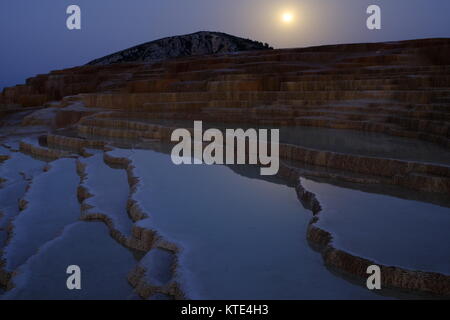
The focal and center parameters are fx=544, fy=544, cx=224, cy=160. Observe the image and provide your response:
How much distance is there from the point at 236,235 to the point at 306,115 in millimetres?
5950

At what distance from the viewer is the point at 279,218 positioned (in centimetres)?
427

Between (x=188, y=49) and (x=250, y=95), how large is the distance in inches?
1234

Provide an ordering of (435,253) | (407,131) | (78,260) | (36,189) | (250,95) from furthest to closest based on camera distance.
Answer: (250,95) → (407,131) → (36,189) → (78,260) → (435,253)

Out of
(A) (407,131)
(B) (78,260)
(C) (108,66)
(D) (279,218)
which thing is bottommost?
(B) (78,260)

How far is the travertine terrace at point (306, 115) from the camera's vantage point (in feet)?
14.4

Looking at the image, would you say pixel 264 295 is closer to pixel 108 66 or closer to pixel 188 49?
pixel 108 66

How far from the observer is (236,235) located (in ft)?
12.5

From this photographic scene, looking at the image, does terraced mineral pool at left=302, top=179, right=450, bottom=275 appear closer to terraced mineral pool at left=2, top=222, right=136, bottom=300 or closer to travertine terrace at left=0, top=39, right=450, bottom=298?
travertine terrace at left=0, top=39, right=450, bottom=298

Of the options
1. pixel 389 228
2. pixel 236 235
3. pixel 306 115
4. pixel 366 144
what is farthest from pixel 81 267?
pixel 306 115

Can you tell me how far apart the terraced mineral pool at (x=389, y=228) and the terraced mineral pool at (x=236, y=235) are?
0.23 meters

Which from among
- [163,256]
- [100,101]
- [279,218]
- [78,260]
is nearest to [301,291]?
[163,256]

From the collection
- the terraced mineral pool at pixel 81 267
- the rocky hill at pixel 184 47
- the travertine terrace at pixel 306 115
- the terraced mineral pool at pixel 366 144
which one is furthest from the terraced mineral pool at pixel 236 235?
the rocky hill at pixel 184 47

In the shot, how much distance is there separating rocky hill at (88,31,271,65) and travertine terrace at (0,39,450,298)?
71.3 feet
